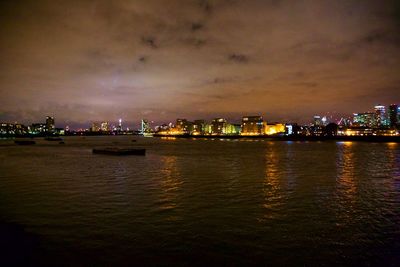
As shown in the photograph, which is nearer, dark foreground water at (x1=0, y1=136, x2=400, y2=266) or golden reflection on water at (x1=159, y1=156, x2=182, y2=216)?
dark foreground water at (x1=0, y1=136, x2=400, y2=266)

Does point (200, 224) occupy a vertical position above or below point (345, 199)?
above

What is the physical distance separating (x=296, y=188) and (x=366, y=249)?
12.5 meters

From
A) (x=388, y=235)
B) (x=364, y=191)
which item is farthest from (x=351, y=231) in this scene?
(x=364, y=191)

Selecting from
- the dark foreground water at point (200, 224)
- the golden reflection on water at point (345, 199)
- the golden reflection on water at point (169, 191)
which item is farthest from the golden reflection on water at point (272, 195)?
the golden reflection on water at point (169, 191)

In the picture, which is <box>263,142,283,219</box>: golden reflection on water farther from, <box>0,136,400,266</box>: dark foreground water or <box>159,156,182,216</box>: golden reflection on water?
<box>159,156,182,216</box>: golden reflection on water

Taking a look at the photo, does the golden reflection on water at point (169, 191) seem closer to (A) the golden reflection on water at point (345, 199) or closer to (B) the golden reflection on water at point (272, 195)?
(B) the golden reflection on water at point (272, 195)

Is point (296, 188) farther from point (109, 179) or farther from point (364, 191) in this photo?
point (109, 179)

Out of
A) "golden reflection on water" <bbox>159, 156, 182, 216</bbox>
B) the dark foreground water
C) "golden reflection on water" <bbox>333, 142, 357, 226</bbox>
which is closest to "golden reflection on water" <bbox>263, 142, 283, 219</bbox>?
the dark foreground water

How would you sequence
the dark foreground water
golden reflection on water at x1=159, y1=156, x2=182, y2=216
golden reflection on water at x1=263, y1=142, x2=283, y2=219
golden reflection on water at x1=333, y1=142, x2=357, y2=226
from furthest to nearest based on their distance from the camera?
golden reflection on water at x1=159, y1=156, x2=182, y2=216
golden reflection on water at x1=263, y1=142, x2=283, y2=219
golden reflection on water at x1=333, y1=142, x2=357, y2=226
the dark foreground water

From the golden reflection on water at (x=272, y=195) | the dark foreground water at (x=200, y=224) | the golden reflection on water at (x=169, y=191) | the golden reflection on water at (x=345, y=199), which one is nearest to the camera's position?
the dark foreground water at (x=200, y=224)

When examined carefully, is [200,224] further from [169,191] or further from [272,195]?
[169,191]

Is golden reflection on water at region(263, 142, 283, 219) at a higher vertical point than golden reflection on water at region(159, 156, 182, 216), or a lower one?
lower

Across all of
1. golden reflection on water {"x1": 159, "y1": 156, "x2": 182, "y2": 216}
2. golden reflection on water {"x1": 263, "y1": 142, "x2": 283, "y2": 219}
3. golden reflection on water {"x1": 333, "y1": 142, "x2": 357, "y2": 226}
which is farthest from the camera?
golden reflection on water {"x1": 159, "y1": 156, "x2": 182, "y2": 216}

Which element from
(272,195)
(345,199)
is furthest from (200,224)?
(345,199)
